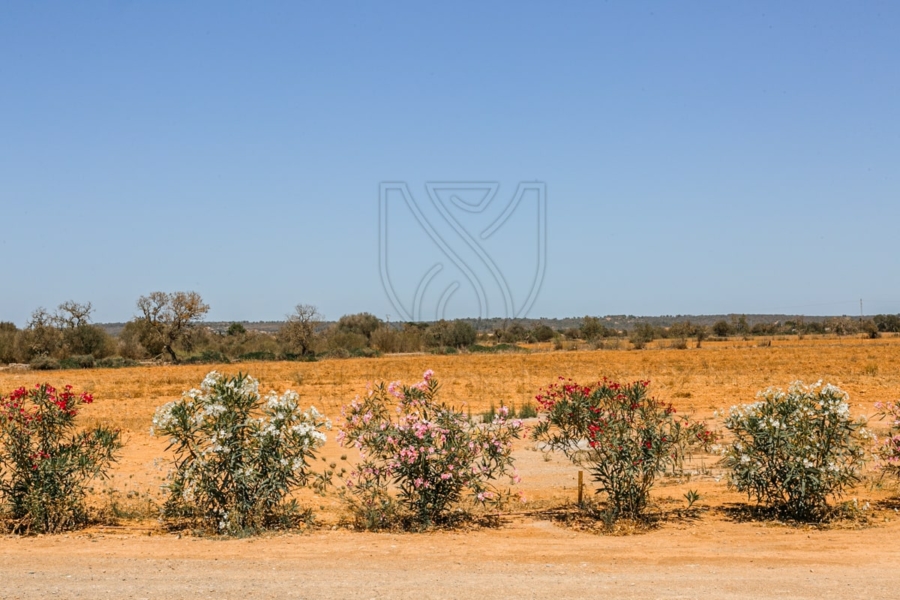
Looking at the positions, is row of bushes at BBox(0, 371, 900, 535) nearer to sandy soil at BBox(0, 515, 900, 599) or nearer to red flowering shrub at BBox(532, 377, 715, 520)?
A: red flowering shrub at BBox(532, 377, 715, 520)

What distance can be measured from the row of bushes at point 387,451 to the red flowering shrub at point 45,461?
0.02 metres

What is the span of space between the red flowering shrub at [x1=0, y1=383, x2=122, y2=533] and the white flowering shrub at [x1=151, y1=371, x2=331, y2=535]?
40.2 inches

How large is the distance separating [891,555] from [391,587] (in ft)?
15.5

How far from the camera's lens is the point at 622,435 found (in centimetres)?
935

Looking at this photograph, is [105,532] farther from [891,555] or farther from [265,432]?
[891,555]

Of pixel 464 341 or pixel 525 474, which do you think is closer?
pixel 525 474

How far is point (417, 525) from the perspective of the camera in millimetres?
9305

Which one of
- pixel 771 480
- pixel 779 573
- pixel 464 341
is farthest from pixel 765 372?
pixel 464 341

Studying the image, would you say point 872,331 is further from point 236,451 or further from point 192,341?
point 236,451

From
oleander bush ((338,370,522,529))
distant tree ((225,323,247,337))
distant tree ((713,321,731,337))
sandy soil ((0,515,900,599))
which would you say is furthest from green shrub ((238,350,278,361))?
distant tree ((713,321,731,337))

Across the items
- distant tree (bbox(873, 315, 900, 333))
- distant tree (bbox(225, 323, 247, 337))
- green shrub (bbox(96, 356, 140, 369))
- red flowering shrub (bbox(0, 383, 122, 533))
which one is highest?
distant tree (bbox(873, 315, 900, 333))

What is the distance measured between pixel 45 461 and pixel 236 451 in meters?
2.20

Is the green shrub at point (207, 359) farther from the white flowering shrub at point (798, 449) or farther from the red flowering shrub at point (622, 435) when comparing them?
the white flowering shrub at point (798, 449)

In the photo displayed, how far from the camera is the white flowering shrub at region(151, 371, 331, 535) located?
9.01 metres
